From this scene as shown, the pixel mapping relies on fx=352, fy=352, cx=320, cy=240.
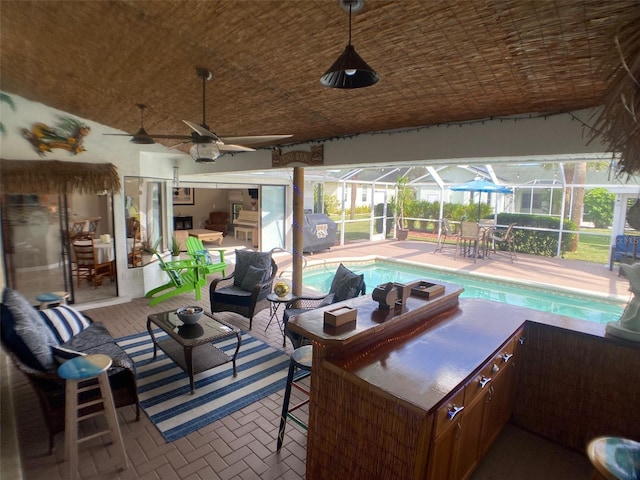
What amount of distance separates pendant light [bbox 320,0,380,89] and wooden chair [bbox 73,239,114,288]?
5.76 m

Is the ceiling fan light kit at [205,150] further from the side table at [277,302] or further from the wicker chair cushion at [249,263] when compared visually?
the wicker chair cushion at [249,263]

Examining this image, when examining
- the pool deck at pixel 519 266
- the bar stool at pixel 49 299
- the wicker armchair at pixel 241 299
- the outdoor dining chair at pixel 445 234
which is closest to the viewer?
the bar stool at pixel 49 299

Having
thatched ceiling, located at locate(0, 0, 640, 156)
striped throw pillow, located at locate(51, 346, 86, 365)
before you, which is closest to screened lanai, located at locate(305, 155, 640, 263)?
thatched ceiling, located at locate(0, 0, 640, 156)

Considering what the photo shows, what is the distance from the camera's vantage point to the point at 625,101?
5.03ft

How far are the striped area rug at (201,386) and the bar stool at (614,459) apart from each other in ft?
8.52

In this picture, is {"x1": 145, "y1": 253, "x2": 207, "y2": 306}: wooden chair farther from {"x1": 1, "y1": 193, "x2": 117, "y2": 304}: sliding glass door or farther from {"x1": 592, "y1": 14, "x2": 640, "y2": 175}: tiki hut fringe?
{"x1": 592, "y1": 14, "x2": 640, "y2": 175}: tiki hut fringe

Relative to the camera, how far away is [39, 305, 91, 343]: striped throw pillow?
10.7 ft

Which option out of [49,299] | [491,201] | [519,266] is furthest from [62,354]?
[491,201]

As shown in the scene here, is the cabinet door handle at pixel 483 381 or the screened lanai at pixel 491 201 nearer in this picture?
the cabinet door handle at pixel 483 381

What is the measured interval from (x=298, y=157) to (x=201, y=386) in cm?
346

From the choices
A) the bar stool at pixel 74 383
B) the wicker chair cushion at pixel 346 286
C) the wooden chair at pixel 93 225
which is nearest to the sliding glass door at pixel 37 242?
the wooden chair at pixel 93 225

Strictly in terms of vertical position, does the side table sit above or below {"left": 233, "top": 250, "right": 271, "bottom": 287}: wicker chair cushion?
below

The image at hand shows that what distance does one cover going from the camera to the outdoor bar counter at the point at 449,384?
66.7 inches

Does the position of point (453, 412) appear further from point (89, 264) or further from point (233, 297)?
point (89, 264)
